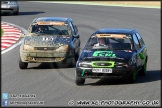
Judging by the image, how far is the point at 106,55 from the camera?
45.1 feet

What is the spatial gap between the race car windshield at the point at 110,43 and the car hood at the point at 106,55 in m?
0.33

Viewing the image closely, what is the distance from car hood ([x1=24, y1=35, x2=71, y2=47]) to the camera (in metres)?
16.6

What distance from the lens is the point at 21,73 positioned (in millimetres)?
15633

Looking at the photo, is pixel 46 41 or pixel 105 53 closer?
pixel 105 53

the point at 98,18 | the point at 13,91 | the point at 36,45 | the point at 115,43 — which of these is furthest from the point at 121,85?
the point at 98,18

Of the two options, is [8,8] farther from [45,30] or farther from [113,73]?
[113,73]

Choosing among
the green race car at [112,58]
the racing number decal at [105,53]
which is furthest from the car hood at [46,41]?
the racing number decal at [105,53]

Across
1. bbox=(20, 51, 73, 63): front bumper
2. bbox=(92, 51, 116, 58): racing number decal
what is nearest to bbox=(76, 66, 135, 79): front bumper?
bbox=(92, 51, 116, 58): racing number decal

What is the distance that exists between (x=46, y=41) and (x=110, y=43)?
2.78 m

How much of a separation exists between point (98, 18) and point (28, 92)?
23.6m

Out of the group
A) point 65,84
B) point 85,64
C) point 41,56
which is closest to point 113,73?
point 85,64

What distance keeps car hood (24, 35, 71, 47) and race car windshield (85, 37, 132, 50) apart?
81.7 inches

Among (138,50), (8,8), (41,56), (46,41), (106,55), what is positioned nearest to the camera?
(106,55)

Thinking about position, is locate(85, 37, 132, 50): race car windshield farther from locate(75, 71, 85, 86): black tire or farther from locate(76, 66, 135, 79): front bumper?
locate(75, 71, 85, 86): black tire
